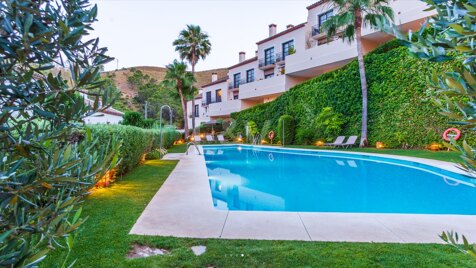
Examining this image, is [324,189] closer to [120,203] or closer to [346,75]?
[120,203]

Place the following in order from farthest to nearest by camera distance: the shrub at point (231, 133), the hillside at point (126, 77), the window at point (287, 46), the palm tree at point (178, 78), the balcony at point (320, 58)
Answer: the hillside at point (126, 77)
the shrub at point (231, 133)
the window at point (287, 46)
the palm tree at point (178, 78)
the balcony at point (320, 58)

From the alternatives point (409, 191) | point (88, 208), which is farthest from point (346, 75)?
point (88, 208)

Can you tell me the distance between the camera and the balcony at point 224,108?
32844 millimetres

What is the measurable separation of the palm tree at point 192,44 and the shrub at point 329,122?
14219 millimetres

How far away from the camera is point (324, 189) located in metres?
7.99

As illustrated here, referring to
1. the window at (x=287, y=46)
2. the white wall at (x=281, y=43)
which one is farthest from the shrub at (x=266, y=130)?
the window at (x=287, y=46)

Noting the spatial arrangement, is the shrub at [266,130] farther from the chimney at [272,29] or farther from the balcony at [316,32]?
the chimney at [272,29]

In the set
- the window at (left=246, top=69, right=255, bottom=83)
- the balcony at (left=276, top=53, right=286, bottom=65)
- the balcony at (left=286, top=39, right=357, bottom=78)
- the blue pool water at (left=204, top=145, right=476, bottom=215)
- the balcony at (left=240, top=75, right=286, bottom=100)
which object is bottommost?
the blue pool water at (left=204, top=145, right=476, bottom=215)

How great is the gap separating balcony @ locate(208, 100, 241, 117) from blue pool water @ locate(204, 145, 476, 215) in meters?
20.4

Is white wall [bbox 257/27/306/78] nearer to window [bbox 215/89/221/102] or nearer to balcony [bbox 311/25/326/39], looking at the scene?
balcony [bbox 311/25/326/39]

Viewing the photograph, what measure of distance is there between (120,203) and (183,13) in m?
28.0

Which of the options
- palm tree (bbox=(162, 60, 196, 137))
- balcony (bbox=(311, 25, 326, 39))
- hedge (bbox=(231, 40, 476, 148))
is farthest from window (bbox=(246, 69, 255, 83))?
hedge (bbox=(231, 40, 476, 148))

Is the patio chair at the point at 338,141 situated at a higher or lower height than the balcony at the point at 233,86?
lower

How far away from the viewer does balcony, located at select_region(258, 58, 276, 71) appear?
29.9m
